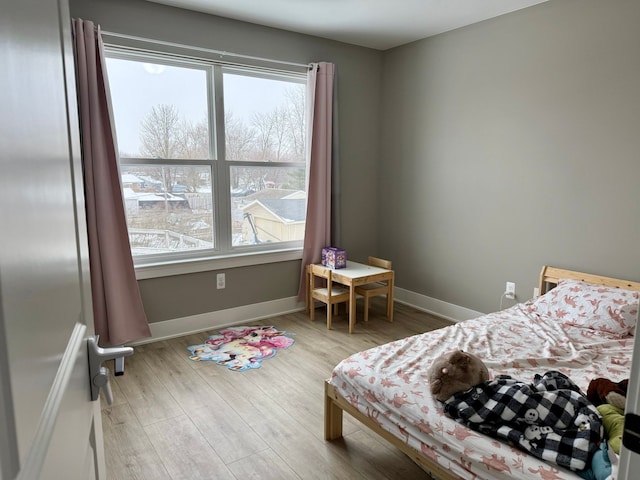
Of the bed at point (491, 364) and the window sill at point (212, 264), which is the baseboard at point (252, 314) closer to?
the window sill at point (212, 264)

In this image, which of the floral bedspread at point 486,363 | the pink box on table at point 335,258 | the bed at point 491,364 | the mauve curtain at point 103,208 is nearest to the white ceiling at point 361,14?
the mauve curtain at point 103,208

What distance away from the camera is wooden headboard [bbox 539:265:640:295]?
2857 millimetres

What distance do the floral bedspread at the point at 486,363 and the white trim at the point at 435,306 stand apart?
38.8 inches

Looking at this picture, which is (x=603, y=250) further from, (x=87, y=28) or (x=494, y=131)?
(x=87, y=28)

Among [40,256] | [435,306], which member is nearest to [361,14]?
[435,306]

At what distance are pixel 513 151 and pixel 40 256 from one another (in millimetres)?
3599

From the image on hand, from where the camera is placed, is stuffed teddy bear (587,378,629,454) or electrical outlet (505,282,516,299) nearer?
stuffed teddy bear (587,378,629,454)

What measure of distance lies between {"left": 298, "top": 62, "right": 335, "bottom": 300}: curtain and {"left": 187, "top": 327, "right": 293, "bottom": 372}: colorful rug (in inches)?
28.1

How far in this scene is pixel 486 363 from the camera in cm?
217

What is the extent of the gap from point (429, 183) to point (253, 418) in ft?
9.11

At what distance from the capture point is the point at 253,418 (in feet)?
8.09

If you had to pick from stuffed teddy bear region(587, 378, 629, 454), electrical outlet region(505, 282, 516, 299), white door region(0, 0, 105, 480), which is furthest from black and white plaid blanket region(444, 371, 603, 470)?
electrical outlet region(505, 282, 516, 299)

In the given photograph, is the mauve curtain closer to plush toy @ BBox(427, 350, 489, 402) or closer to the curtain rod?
the curtain rod

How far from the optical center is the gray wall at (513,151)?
9.48 feet
